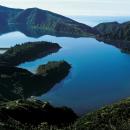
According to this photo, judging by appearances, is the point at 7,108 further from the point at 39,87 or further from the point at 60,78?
the point at 60,78

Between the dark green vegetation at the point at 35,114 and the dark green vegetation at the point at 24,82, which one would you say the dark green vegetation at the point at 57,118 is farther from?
the dark green vegetation at the point at 24,82

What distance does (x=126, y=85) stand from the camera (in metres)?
176

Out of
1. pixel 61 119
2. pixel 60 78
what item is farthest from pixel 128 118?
pixel 60 78

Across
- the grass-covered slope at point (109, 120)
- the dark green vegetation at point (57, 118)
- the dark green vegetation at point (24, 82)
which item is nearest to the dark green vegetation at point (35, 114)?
the dark green vegetation at point (57, 118)

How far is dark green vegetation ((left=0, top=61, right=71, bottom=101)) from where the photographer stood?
153m

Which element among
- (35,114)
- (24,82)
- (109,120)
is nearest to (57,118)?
(35,114)

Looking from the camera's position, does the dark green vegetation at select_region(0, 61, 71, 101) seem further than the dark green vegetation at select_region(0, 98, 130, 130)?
Yes

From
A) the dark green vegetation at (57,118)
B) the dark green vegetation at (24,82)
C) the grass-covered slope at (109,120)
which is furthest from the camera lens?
the dark green vegetation at (24,82)

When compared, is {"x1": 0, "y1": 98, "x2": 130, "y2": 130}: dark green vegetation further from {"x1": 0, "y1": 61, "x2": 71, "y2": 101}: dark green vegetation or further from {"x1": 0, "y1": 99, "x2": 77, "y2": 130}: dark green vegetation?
{"x1": 0, "y1": 61, "x2": 71, "y2": 101}: dark green vegetation

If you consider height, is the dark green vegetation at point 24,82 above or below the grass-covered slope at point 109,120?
above

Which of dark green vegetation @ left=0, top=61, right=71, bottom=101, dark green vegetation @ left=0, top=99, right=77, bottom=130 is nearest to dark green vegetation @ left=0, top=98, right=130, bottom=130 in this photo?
dark green vegetation @ left=0, top=99, right=77, bottom=130

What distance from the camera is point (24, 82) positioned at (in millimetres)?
169250

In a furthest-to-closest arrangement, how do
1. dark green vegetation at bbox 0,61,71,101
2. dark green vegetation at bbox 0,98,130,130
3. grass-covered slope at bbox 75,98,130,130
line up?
dark green vegetation at bbox 0,61,71,101
dark green vegetation at bbox 0,98,130,130
grass-covered slope at bbox 75,98,130,130

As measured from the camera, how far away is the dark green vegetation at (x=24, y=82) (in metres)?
153
